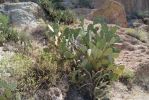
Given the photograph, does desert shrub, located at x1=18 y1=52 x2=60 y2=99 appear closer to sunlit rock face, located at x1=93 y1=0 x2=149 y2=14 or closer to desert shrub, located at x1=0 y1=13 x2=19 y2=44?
desert shrub, located at x1=0 y1=13 x2=19 y2=44

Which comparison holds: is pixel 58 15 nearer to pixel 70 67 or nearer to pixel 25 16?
pixel 25 16

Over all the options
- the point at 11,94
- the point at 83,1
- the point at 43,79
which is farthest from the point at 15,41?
the point at 83,1

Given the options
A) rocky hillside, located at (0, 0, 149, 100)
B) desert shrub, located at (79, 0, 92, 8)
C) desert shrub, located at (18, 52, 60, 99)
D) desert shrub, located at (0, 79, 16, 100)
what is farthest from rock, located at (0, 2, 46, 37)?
desert shrub, located at (79, 0, 92, 8)

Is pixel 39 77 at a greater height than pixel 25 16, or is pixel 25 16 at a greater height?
pixel 39 77

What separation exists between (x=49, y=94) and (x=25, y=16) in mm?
5160

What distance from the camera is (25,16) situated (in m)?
12.3

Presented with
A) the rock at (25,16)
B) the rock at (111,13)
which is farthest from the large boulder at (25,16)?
the rock at (111,13)

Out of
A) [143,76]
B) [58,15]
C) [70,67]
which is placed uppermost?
[70,67]

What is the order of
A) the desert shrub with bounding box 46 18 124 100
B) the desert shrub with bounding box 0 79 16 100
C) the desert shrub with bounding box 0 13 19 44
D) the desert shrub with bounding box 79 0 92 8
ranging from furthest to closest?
the desert shrub with bounding box 79 0 92 8 → the desert shrub with bounding box 0 13 19 44 → the desert shrub with bounding box 46 18 124 100 → the desert shrub with bounding box 0 79 16 100

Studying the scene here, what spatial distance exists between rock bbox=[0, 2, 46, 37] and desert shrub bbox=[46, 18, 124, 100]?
2663 millimetres

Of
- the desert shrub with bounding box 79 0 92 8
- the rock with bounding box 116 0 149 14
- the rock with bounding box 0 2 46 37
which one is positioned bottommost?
the rock with bounding box 116 0 149 14

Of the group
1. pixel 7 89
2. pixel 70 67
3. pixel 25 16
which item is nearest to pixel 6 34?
pixel 70 67

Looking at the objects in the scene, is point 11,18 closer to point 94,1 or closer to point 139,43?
point 139,43

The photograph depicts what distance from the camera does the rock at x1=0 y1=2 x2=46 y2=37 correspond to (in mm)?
11423
